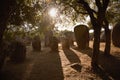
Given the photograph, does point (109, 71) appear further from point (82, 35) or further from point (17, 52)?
point (82, 35)

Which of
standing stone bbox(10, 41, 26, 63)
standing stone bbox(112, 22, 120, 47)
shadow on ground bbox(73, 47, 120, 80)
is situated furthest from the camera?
standing stone bbox(112, 22, 120, 47)

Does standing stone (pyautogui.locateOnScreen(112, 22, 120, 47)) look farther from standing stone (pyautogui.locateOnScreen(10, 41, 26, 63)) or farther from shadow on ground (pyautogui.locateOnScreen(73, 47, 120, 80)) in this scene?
standing stone (pyautogui.locateOnScreen(10, 41, 26, 63))

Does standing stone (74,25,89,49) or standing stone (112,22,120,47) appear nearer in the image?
standing stone (112,22,120,47)

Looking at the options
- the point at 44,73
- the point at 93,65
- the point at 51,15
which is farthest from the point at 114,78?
the point at 51,15

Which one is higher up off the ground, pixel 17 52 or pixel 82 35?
pixel 82 35

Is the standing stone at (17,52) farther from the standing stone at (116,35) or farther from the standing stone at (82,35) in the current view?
the standing stone at (116,35)

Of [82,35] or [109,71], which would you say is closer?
[109,71]

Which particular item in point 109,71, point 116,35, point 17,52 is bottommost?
point 109,71

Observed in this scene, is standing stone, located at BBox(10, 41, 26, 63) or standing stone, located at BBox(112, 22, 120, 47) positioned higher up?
standing stone, located at BBox(112, 22, 120, 47)

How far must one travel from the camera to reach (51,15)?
49.7 ft

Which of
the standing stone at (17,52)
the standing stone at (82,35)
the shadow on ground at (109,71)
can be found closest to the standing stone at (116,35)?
the standing stone at (82,35)

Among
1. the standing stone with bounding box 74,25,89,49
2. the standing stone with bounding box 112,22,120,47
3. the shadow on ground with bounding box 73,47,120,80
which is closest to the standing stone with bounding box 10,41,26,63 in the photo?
the shadow on ground with bounding box 73,47,120,80

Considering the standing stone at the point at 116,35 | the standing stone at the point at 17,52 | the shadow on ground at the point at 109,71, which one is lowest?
the shadow on ground at the point at 109,71

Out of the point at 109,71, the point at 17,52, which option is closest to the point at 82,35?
the point at 17,52
